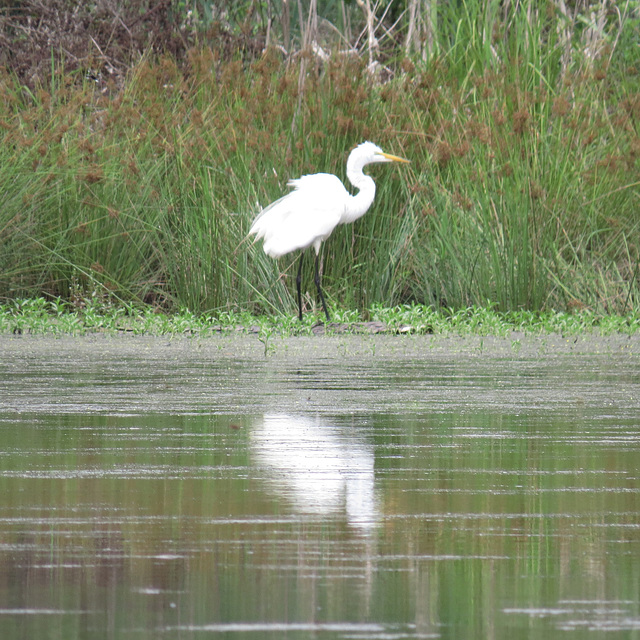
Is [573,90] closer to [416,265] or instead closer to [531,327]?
[416,265]

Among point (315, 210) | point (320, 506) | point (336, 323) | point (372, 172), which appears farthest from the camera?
point (372, 172)

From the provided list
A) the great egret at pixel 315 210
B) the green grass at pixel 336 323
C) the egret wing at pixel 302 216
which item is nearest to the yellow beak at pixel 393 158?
the great egret at pixel 315 210

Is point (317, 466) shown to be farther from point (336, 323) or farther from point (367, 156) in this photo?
point (367, 156)

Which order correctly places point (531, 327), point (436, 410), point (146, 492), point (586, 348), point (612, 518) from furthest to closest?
point (531, 327) → point (586, 348) → point (436, 410) → point (146, 492) → point (612, 518)

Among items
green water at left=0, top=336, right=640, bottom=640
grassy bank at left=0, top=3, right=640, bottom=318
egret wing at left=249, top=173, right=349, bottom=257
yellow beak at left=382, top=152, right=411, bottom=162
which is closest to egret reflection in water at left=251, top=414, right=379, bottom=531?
green water at left=0, top=336, right=640, bottom=640

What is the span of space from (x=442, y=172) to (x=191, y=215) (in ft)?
6.29

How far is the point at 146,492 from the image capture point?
10.1 ft

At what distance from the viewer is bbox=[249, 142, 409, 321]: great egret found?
9.37 meters

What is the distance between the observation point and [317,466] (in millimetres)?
3459

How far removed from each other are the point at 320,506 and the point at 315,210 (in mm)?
6525

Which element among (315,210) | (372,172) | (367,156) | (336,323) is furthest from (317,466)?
(372,172)

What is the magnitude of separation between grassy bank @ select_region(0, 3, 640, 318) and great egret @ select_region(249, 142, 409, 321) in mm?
308

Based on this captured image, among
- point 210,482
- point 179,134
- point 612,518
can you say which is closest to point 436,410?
point 210,482

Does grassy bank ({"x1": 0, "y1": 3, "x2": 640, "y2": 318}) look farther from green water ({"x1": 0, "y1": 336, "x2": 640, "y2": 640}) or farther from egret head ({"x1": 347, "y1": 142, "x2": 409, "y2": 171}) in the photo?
green water ({"x1": 0, "y1": 336, "x2": 640, "y2": 640})
